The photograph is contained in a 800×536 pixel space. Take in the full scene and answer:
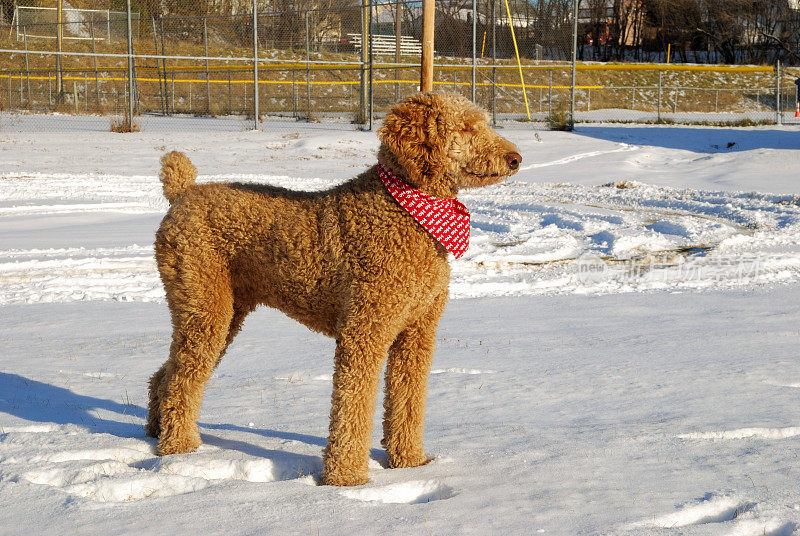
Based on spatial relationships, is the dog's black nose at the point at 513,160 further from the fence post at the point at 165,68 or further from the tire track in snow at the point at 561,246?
the fence post at the point at 165,68

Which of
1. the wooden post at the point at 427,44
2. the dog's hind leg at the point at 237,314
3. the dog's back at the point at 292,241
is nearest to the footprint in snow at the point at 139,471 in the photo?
the dog's hind leg at the point at 237,314

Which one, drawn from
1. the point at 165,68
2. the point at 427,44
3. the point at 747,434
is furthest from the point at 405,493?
the point at 165,68

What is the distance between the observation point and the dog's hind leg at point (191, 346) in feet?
11.7

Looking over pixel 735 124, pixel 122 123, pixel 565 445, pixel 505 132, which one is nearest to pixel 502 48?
pixel 505 132

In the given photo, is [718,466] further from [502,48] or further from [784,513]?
[502,48]

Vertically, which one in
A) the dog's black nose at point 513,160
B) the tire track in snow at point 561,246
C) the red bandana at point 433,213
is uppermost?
the dog's black nose at point 513,160

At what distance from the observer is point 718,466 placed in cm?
348

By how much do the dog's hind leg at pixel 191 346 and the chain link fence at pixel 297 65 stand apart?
15.8 m

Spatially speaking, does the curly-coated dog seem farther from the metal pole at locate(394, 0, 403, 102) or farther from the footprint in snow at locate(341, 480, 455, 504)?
the metal pole at locate(394, 0, 403, 102)

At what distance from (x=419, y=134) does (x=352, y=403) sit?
1099 mm

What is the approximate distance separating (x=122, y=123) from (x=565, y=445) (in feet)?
58.8

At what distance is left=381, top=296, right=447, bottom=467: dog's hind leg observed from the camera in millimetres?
3512

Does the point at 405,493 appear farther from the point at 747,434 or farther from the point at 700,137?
the point at 700,137

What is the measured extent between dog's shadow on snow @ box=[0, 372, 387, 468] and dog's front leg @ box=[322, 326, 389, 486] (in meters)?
0.33
